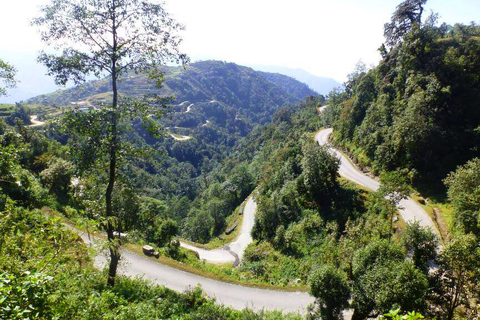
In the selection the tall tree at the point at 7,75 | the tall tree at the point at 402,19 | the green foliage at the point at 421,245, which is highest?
the tall tree at the point at 402,19

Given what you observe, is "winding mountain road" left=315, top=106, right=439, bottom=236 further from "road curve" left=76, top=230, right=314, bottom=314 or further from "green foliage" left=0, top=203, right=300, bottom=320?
"green foliage" left=0, top=203, right=300, bottom=320

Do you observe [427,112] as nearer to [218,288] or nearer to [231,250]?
[218,288]

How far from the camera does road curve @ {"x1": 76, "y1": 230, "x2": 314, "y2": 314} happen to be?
17359mm

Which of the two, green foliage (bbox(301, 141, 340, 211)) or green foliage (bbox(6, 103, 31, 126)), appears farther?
green foliage (bbox(6, 103, 31, 126))

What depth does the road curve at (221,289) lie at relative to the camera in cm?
1736

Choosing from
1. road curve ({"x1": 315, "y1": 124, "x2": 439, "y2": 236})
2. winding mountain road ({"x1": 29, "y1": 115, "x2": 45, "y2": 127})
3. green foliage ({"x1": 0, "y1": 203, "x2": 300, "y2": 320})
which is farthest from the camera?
winding mountain road ({"x1": 29, "y1": 115, "x2": 45, "y2": 127})

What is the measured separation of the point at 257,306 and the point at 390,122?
3405 cm

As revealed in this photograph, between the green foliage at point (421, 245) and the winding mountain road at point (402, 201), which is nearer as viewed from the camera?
the green foliage at point (421, 245)

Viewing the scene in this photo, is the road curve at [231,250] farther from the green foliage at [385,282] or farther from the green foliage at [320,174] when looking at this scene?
the green foliage at [385,282]

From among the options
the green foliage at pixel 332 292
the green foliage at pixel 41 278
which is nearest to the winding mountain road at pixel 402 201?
the green foliage at pixel 332 292

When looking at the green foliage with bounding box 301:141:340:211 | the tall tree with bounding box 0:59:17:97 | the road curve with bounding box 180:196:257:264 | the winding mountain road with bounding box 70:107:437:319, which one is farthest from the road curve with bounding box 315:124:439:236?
the tall tree with bounding box 0:59:17:97

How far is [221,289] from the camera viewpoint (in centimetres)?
1845

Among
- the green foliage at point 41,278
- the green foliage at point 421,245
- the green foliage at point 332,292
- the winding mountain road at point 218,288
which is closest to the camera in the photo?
the green foliage at point 41,278

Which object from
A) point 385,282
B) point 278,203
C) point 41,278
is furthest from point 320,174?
point 41,278
